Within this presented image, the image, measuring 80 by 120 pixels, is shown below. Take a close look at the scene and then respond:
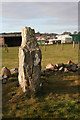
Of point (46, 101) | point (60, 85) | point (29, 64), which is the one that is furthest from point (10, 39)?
point (46, 101)

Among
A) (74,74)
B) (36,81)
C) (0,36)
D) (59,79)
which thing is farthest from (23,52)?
(0,36)

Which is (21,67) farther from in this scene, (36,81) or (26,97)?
(26,97)

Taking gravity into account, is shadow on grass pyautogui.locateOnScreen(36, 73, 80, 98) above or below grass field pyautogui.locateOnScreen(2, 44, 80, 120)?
above

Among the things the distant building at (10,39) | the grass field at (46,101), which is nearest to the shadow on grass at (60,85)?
the grass field at (46,101)

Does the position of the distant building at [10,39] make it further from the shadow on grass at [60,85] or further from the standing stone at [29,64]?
the standing stone at [29,64]

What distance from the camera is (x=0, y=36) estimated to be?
38594mm

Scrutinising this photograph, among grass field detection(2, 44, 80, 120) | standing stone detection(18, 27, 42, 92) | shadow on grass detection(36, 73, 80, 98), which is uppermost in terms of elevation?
standing stone detection(18, 27, 42, 92)

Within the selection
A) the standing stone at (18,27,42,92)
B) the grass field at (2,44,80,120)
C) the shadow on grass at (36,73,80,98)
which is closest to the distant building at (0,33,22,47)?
the shadow on grass at (36,73,80,98)

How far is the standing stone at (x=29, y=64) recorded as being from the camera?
19.0 feet

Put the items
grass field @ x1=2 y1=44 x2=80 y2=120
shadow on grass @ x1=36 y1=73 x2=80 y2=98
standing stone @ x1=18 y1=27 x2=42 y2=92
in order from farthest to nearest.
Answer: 1. shadow on grass @ x1=36 y1=73 x2=80 y2=98
2. standing stone @ x1=18 y1=27 x2=42 y2=92
3. grass field @ x1=2 y1=44 x2=80 y2=120

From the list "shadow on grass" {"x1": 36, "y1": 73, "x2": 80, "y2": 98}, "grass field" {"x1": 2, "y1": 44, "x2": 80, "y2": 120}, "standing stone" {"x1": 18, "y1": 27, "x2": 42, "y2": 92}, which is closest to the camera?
"grass field" {"x1": 2, "y1": 44, "x2": 80, "y2": 120}

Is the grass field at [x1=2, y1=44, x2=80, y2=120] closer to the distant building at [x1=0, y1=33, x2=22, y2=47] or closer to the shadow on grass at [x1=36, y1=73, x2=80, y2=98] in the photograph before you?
the shadow on grass at [x1=36, y1=73, x2=80, y2=98]

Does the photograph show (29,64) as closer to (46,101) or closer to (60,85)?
(46,101)

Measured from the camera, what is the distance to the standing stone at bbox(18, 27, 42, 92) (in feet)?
19.0
